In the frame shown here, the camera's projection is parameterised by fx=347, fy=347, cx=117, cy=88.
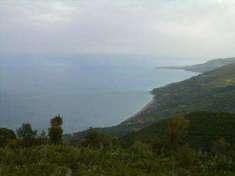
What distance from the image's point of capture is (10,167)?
2223cm

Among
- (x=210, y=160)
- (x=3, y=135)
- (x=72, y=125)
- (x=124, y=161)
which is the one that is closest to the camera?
(x=124, y=161)

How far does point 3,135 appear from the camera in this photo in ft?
195

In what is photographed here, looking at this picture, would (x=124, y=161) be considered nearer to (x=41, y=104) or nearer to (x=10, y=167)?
(x=10, y=167)

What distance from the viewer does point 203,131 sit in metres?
71.1

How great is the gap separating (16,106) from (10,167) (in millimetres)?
148516

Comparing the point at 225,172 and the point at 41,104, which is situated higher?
the point at 41,104

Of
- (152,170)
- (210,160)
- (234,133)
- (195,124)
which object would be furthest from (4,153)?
(195,124)

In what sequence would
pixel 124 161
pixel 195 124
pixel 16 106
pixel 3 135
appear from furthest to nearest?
1. pixel 16 106
2. pixel 195 124
3. pixel 3 135
4. pixel 124 161

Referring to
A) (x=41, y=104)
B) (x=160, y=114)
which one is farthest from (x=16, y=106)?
(x=160, y=114)

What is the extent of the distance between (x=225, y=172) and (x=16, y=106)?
152 m

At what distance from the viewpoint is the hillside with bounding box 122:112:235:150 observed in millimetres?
63069

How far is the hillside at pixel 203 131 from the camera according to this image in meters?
63.1

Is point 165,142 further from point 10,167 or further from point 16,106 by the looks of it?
point 16,106

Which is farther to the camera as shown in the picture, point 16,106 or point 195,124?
point 16,106
